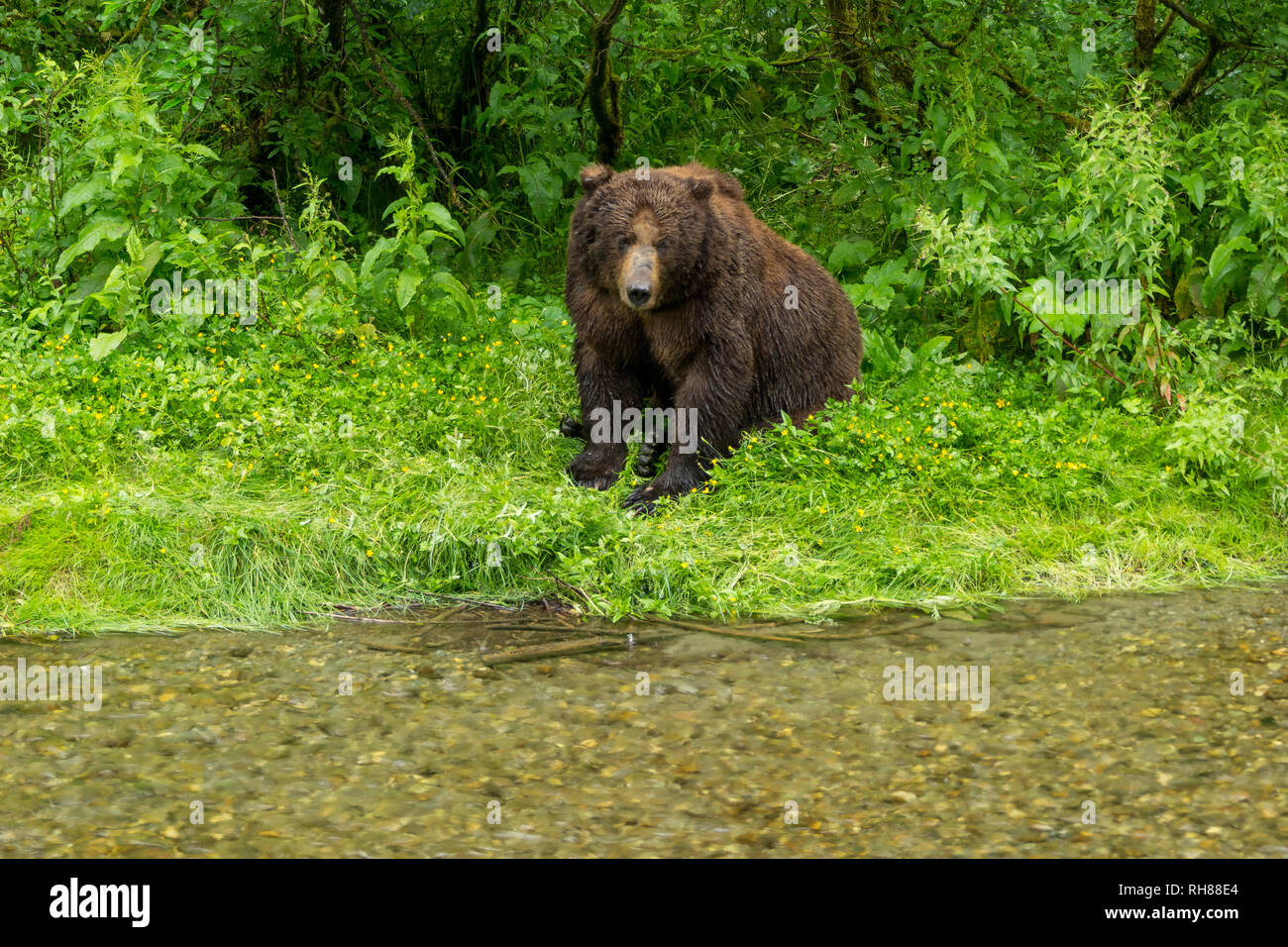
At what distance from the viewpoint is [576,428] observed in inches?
285

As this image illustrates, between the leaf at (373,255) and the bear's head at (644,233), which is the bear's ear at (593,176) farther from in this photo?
the leaf at (373,255)

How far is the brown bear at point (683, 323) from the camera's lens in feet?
21.2

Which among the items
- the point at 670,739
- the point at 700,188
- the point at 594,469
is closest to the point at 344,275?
the point at 594,469

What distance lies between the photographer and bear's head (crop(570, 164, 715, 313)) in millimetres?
6371

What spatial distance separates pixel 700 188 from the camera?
654 cm

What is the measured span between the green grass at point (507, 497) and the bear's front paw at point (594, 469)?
0.46 ft

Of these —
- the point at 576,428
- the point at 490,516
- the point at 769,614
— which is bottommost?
the point at 769,614

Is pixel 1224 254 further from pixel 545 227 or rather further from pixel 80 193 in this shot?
pixel 80 193

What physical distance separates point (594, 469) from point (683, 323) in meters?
0.83

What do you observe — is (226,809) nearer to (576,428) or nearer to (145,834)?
(145,834)

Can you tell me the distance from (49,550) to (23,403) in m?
1.38

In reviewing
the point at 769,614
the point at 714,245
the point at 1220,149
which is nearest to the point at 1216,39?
the point at 1220,149

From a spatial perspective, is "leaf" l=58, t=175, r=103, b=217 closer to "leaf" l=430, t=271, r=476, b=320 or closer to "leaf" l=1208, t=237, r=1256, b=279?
"leaf" l=430, t=271, r=476, b=320

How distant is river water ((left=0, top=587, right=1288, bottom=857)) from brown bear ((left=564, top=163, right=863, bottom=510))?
4.96 ft
